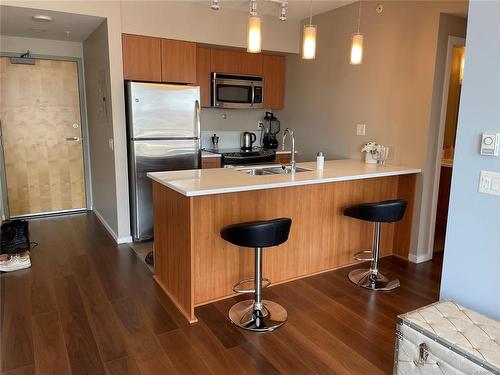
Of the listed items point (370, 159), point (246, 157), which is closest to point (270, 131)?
point (246, 157)

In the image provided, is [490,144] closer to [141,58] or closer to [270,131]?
[141,58]

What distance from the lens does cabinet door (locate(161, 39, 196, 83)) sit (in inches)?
163

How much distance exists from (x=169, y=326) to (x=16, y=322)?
3.50 feet

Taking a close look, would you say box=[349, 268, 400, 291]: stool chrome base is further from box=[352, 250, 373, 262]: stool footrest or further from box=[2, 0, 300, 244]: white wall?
box=[2, 0, 300, 244]: white wall

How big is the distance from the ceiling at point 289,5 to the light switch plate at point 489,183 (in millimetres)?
2924

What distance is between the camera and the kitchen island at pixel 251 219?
2.69 meters

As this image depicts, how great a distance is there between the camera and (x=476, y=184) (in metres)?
1.90

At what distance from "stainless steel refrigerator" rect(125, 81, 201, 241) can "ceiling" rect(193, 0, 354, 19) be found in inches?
41.9

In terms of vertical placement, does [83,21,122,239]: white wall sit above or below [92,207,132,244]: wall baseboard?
above

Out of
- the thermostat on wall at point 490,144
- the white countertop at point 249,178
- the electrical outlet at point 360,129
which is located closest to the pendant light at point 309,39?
the white countertop at point 249,178

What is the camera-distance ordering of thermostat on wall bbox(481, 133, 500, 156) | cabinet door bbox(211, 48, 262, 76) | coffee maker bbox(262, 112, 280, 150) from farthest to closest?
1. coffee maker bbox(262, 112, 280, 150)
2. cabinet door bbox(211, 48, 262, 76)
3. thermostat on wall bbox(481, 133, 500, 156)

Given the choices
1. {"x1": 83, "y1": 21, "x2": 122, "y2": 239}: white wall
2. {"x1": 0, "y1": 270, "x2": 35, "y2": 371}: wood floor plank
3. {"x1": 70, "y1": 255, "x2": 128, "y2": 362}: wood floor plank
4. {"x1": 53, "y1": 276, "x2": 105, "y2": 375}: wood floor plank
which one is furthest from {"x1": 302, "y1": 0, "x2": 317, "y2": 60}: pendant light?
{"x1": 0, "y1": 270, "x2": 35, "y2": 371}: wood floor plank

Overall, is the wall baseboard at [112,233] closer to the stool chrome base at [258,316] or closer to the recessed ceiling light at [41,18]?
the stool chrome base at [258,316]

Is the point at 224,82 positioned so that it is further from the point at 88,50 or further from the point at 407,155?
the point at 407,155
